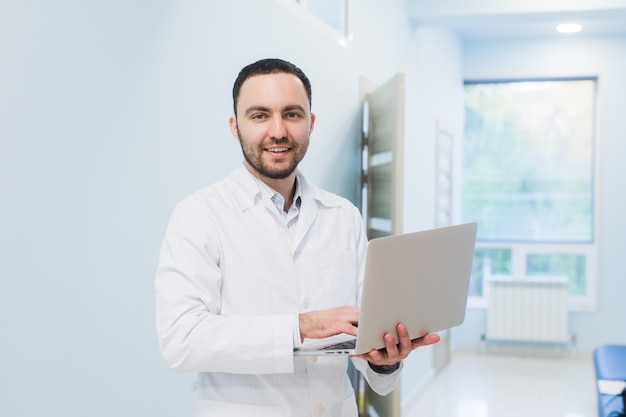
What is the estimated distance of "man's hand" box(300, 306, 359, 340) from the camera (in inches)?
47.6

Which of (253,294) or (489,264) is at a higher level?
(253,294)

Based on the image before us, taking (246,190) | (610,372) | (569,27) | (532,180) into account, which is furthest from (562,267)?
(246,190)

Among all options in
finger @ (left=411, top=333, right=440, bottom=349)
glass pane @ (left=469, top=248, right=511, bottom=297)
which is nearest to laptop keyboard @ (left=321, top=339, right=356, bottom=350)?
finger @ (left=411, top=333, right=440, bottom=349)

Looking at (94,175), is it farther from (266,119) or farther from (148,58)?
(266,119)

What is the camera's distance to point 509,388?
5.16m

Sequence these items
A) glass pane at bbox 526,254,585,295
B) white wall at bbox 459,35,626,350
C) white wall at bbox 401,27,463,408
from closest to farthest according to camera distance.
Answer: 1. white wall at bbox 401,27,463,408
2. white wall at bbox 459,35,626,350
3. glass pane at bbox 526,254,585,295

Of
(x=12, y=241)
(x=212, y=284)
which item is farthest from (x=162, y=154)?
(x=212, y=284)

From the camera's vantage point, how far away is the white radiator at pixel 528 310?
6242 mm

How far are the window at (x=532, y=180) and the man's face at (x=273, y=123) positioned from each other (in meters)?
5.38

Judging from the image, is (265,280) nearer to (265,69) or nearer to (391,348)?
(391,348)

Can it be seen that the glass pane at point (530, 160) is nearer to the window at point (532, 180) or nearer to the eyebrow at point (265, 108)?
the window at point (532, 180)

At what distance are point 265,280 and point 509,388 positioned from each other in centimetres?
425

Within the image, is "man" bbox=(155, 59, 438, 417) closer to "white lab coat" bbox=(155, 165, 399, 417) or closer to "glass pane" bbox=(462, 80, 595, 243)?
"white lab coat" bbox=(155, 165, 399, 417)

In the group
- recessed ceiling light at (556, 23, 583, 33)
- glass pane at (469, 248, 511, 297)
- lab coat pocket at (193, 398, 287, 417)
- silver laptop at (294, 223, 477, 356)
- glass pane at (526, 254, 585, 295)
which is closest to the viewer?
silver laptop at (294, 223, 477, 356)
